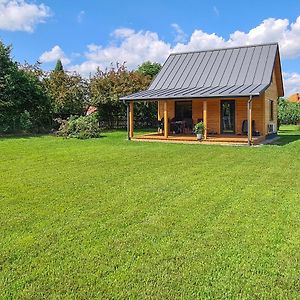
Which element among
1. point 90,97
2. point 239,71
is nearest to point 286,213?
point 239,71

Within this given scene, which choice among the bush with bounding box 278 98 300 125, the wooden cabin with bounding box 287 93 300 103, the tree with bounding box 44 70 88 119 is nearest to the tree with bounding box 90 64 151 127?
the tree with bounding box 44 70 88 119

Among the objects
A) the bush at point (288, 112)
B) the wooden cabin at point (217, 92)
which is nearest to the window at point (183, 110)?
the wooden cabin at point (217, 92)

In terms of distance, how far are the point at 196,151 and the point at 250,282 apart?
369 inches

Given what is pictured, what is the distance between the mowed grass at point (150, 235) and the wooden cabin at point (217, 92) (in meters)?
9.30

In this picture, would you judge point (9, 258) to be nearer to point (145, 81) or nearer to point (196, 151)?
point (196, 151)

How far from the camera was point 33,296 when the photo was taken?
2.74 meters

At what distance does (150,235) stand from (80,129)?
15.9 metres

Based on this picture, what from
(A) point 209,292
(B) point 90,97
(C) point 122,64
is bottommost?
(A) point 209,292

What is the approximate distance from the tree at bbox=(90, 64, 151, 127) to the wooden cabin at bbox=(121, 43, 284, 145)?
17.2 ft

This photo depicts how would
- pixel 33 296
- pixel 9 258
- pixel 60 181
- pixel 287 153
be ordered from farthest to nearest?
pixel 287 153 → pixel 60 181 → pixel 9 258 → pixel 33 296

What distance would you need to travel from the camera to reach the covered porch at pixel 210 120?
1695 cm

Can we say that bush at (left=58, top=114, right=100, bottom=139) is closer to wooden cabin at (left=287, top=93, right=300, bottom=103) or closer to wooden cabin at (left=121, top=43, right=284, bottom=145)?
wooden cabin at (left=121, top=43, right=284, bottom=145)

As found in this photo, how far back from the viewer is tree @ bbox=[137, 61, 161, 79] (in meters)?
32.3

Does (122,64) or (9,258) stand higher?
(122,64)
